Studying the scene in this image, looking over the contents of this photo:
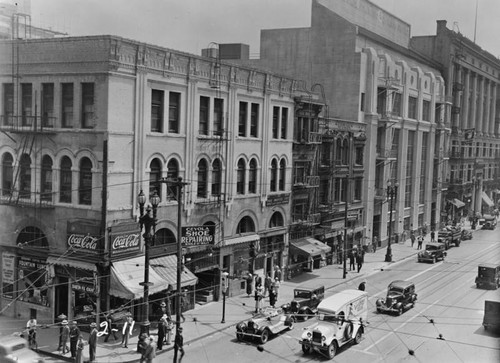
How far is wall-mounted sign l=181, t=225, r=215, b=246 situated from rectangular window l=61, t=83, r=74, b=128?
29.1 ft

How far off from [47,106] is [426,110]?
188 feet

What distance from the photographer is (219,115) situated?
38906 millimetres

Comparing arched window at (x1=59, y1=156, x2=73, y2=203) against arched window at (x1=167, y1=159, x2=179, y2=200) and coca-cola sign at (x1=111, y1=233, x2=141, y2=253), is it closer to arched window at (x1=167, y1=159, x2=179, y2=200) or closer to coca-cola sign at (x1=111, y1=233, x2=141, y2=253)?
coca-cola sign at (x1=111, y1=233, x2=141, y2=253)

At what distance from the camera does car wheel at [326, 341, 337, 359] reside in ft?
89.0

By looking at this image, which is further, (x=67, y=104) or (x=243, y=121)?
(x=243, y=121)

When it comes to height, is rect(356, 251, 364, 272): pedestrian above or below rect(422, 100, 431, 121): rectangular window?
below

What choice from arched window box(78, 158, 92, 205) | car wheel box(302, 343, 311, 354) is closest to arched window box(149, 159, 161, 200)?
arched window box(78, 158, 92, 205)

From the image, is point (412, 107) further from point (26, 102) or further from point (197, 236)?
point (26, 102)

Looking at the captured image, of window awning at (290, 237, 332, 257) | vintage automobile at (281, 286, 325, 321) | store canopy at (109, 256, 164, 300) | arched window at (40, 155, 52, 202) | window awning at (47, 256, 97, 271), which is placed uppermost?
arched window at (40, 155, 52, 202)

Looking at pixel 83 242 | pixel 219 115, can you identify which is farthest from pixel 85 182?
pixel 219 115

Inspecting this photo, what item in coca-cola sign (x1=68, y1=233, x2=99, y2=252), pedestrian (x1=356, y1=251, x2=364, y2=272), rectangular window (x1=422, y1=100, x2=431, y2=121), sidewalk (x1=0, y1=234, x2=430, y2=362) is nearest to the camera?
sidewalk (x1=0, y1=234, x2=430, y2=362)

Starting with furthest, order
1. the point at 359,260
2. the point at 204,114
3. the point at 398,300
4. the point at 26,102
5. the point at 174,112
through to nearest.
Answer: the point at 359,260
the point at 204,114
the point at 398,300
the point at 174,112
the point at 26,102

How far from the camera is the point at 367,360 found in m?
27.1

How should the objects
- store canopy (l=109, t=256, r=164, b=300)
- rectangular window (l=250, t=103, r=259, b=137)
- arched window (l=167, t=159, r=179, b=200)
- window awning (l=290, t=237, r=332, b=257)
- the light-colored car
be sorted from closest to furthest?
1. the light-colored car
2. store canopy (l=109, t=256, r=164, b=300)
3. arched window (l=167, t=159, r=179, b=200)
4. rectangular window (l=250, t=103, r=259, b=137)
5. window awning (l=290, t=237, r=332, b=257)
